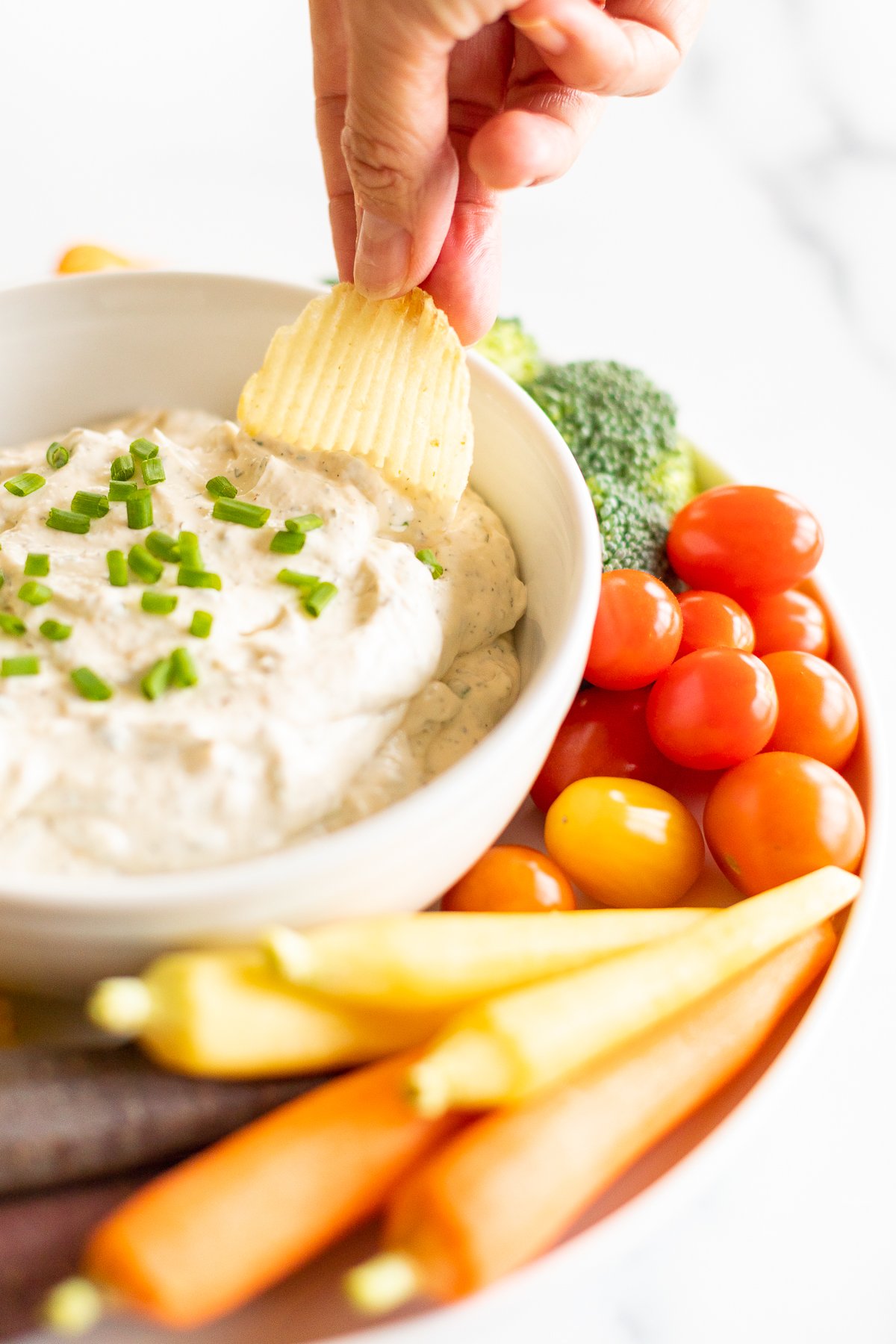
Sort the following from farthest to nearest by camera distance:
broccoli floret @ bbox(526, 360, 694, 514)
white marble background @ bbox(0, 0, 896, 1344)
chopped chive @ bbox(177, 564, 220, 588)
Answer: white marble background @ bbox(0, 0, 896, 1344), broccoli floret @ bbox(526, 360, 694, 514), chopped chive @ bbox(177, 564, 220, 588)

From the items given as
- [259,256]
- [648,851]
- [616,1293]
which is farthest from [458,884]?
[259,256]

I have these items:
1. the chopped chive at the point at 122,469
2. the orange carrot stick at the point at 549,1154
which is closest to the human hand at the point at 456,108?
the chopped chive at the point at 122,469

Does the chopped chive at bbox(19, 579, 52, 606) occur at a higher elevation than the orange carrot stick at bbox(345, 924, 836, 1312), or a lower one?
higher

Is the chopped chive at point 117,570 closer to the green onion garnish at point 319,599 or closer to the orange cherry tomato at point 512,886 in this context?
the green onion garnish at point 319,599

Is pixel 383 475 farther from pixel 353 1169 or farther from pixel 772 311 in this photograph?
pixel 772 311

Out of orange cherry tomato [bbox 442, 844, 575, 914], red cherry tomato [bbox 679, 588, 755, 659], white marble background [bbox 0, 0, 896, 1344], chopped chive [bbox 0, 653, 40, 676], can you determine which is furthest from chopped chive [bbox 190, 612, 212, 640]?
white marble background [bbox 0, 0, 896, 1344]

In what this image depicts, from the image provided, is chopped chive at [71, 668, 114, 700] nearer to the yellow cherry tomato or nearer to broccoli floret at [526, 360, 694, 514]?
the yellow cherry tomato
